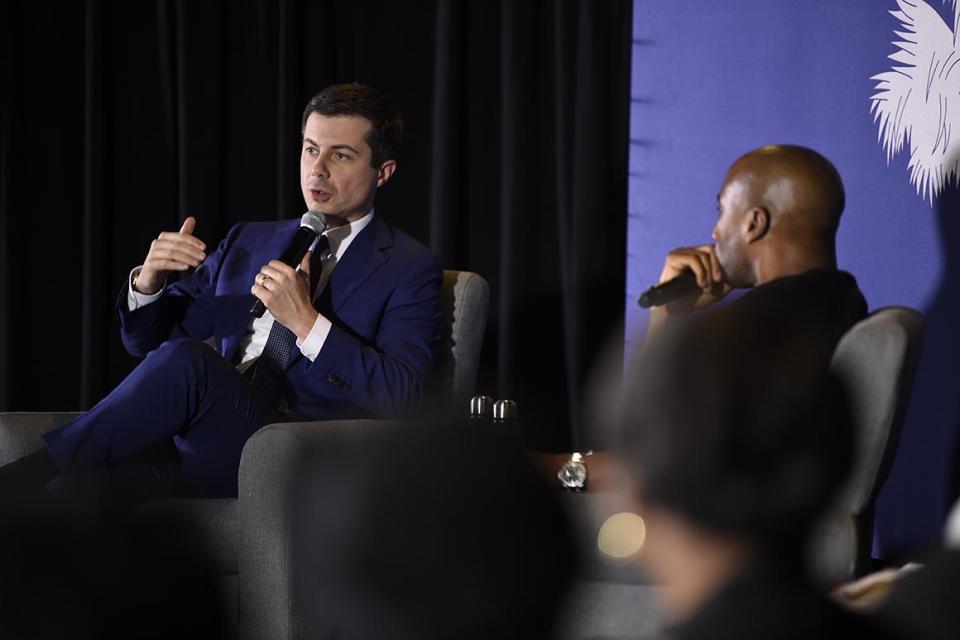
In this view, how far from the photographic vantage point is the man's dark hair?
285 centimetres

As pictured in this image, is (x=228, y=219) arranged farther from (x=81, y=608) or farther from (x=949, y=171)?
(x=81, y=608)

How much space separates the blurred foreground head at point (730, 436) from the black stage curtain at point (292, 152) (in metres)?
3.03

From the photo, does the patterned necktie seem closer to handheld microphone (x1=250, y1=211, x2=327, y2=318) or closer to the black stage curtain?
handheld microphone (x1=250, y1=211, x2=327, y2=318)

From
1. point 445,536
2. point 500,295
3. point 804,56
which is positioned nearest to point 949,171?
point 804,56

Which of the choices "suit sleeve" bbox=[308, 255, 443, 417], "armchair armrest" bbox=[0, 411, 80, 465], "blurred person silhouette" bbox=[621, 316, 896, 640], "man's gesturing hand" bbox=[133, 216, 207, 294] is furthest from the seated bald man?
"blurred person silhouette" bbox=[621, 316, 896, 640]

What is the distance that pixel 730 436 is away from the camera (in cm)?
63

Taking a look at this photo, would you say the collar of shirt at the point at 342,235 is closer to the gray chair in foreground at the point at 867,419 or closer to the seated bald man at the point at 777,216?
the seated bald man at the point at 777,216

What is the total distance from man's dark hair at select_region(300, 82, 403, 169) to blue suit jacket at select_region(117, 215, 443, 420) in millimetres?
178

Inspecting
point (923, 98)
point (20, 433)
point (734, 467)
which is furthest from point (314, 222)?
point (734, 467)

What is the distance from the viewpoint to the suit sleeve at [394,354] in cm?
256

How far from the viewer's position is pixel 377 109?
288 cm

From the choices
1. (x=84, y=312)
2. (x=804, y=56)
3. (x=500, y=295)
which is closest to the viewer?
(x=804, y=56)

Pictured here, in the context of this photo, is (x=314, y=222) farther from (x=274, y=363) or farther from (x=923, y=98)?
(x=923, y=98)

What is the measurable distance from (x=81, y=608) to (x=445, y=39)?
3.43 m
